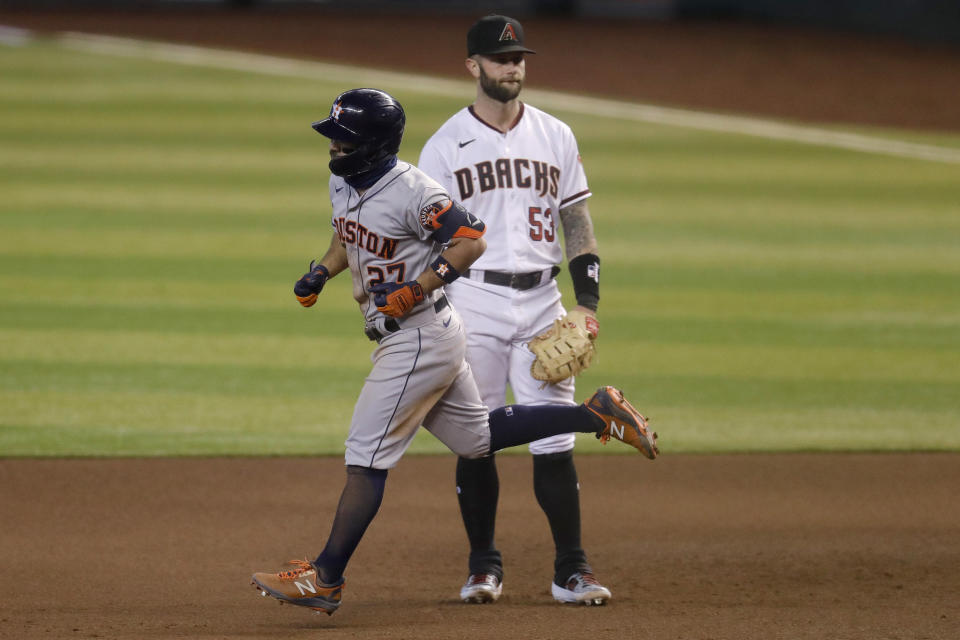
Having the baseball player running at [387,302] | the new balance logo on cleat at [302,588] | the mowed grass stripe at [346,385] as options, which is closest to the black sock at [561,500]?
the baseball player running at [387,302]

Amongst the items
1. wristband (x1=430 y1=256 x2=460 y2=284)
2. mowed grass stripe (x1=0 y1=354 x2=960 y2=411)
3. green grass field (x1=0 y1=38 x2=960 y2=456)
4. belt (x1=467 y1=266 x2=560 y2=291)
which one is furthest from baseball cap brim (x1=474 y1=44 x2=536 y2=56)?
mowed grass stripe (x1=0 y1=354 x2=960 y2=411)

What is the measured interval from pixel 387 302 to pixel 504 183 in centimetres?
84

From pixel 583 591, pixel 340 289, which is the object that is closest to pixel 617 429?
pixel 583 591

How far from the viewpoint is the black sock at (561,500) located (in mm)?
4758

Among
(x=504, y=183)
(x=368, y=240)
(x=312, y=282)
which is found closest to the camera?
(x=368, y=240)

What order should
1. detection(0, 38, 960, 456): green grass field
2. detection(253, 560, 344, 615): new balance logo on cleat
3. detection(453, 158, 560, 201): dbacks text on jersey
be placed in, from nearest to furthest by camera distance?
detection(253, 560, 344, 615): new balance logo on cleat < detection(453, 158, 560, 201): dbacks text on jersey < detection(0, 38, 960, 456): green grass field

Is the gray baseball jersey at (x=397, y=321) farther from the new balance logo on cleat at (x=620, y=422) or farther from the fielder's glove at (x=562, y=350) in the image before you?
the new balance logo on cleat at (x=620, y=422)

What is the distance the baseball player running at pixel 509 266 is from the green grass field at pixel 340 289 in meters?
2.36

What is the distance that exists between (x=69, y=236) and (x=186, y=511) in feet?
24.8

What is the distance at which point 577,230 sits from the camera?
492cm

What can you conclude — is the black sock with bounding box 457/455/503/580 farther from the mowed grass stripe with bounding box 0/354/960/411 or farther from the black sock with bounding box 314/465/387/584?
the mowed grass stripe with bounding box 0/354/960/411

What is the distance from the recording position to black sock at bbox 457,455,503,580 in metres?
4.81

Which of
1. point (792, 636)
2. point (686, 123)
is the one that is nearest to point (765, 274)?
point (792, 636)

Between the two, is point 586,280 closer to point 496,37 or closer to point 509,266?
point 509,266
